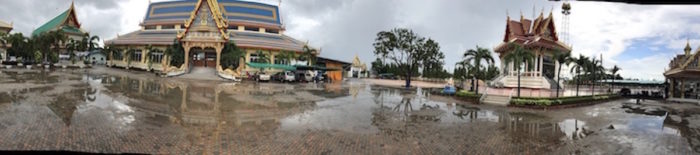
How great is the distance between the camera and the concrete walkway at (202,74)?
31773mm

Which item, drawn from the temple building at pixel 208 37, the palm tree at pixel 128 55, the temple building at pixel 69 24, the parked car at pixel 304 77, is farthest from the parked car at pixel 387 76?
the temple building at pixel 69 24

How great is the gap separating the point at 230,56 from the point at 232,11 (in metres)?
17.9

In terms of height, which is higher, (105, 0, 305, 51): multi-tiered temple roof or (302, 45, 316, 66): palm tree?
(105, 0, 305, 51): multi-tiered temple roof

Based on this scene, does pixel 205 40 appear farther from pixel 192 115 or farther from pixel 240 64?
pixel 192 115

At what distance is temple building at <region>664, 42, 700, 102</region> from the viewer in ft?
80.2

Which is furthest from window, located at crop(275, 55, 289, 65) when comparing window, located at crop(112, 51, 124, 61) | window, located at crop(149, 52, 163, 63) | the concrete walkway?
window, located at crop(112, 51, 124, 61)

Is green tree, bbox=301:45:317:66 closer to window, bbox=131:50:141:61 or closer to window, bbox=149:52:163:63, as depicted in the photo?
window, bbox=149:52:163:63

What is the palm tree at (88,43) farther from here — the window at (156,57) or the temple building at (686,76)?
the temple building at (686,76)

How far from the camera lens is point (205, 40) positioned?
34.3 metres

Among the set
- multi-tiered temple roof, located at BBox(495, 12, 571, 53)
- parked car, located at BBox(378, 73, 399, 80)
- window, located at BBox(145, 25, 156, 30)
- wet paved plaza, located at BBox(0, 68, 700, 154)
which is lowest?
wet paved plaza, located at BBox(0, 68, 700, 154)

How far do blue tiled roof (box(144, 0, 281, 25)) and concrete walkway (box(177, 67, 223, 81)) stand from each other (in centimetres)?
1593

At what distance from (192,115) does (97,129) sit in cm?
294

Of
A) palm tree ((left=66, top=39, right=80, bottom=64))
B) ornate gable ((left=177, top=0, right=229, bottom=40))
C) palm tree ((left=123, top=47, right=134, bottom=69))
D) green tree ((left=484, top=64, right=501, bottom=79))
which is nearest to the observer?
ornate gable ((left=177, top=0, right=229, bottom=40))

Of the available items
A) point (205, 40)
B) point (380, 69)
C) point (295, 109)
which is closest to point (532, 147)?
point (295, 109)
